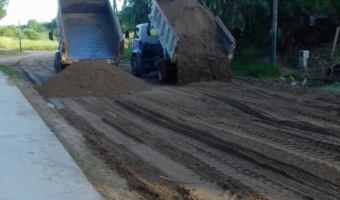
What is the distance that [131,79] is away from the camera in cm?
1892

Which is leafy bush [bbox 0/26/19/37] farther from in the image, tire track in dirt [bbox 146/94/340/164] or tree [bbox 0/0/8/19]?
tire track in dirt [bbox 146/94/340/164]

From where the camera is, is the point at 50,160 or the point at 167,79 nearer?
the point at 50,160

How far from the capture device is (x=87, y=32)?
2127cm

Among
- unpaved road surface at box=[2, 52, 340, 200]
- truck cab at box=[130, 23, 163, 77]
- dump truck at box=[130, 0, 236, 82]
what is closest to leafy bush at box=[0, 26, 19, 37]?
truck cab at box=[130, 23, 163, 77]

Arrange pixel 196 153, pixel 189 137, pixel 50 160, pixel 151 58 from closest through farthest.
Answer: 1. pixel 50 160
2. pixel 196 153
3. pixel 189 137
4. pixel 151 58

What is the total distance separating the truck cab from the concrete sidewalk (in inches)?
449

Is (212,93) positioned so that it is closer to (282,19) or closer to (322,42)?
(282,19)

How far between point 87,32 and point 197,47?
4.81 m

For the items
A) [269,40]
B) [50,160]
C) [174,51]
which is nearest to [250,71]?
[269,40]

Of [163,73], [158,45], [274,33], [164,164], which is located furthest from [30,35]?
[164,164]

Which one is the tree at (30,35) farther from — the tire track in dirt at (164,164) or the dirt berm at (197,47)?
the tire track in dirt at (164,164)

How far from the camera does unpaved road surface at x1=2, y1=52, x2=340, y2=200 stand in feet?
23.5

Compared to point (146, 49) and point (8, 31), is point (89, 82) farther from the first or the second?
point (8, 31)

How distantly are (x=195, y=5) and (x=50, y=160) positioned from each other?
13.7 meters
